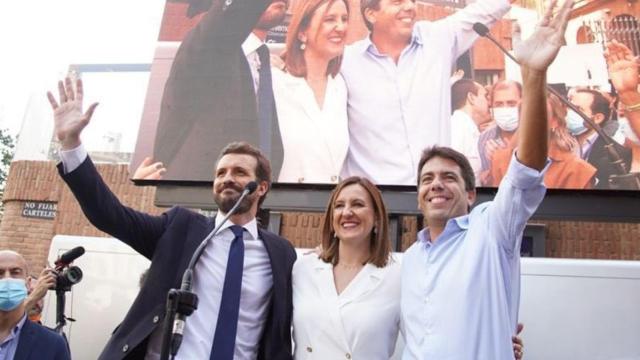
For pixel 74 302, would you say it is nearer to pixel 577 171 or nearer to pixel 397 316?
pixel 397 316

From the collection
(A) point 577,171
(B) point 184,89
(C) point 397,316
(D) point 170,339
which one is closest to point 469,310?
(C) point 397,316

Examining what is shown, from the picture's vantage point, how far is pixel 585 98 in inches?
202

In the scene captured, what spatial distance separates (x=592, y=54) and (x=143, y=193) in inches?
275

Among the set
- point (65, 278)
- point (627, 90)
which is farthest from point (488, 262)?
point (627, 90)

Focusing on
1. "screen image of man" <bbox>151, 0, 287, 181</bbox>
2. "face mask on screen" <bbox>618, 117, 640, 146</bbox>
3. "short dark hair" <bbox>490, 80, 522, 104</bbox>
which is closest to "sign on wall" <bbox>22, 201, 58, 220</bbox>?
"screen image of man" <bbox>151, 0, 287, 181</bbox>

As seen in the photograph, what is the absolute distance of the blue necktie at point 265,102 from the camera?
5816mm

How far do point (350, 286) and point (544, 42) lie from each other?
1091mm

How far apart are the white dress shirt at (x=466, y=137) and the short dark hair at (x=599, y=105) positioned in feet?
3.50

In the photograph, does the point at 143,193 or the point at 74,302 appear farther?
the point at 143,193

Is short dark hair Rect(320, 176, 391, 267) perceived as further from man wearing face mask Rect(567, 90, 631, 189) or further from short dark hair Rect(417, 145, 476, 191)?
man wearing face mask Rect(567, 90, 631, 189)

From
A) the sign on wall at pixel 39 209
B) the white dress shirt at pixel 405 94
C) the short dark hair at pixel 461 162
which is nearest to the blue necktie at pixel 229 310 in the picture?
the short dark hair at pixel 461 162

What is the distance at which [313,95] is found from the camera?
19.1 feet

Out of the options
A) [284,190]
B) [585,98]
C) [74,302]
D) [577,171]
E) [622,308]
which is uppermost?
[585,98]

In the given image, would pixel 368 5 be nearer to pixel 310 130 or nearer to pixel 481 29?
pixel 481 29
